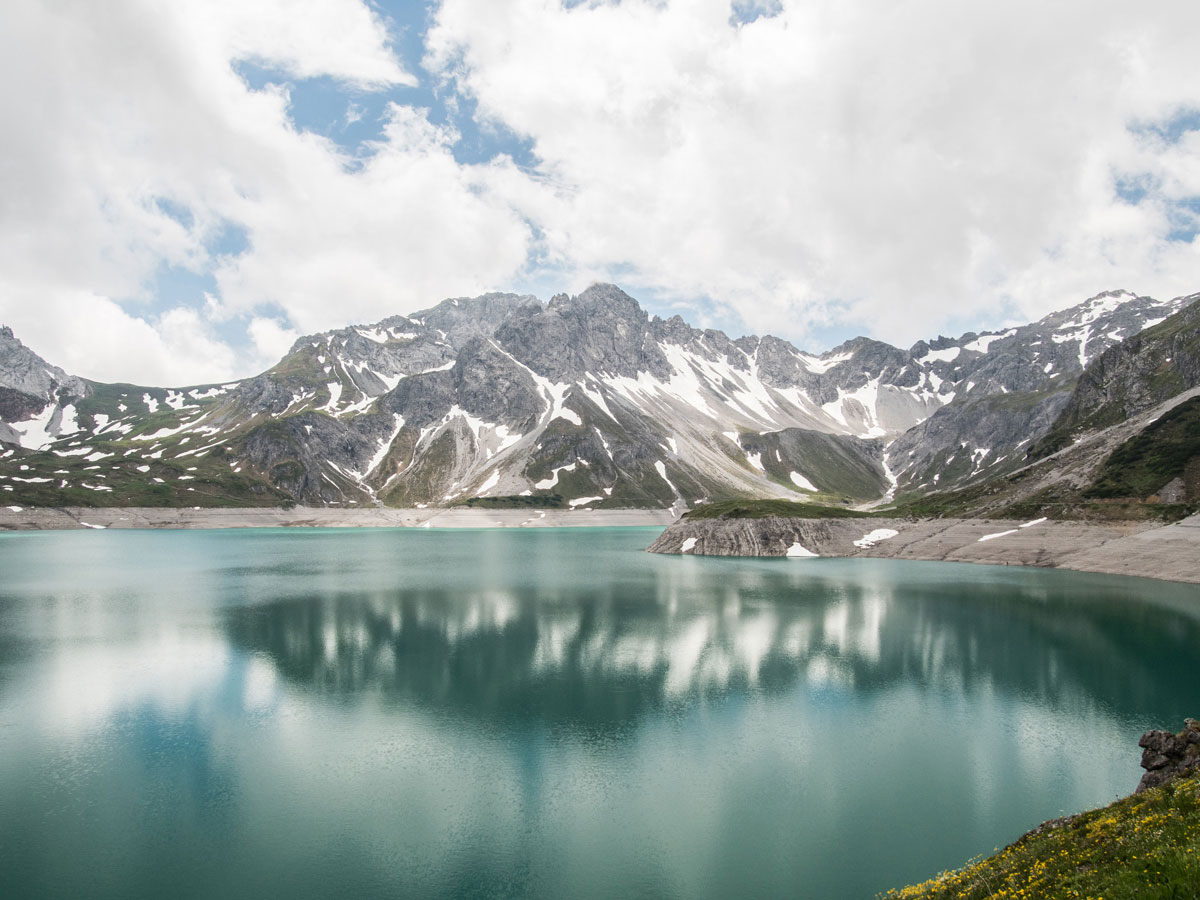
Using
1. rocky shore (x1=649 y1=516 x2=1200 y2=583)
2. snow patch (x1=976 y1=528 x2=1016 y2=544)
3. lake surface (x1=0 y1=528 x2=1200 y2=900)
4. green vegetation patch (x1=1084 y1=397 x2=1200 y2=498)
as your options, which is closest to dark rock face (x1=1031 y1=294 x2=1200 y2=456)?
green vegetation patch (x1=1084 y1=397 x2=1200 y2=498)

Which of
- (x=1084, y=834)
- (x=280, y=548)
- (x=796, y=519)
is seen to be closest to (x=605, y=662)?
(x=1084, y=834)

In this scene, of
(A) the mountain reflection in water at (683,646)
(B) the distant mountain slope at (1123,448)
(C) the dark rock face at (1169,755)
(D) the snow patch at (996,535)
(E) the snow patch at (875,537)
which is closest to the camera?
(C) the dark rock face at (1169,755)

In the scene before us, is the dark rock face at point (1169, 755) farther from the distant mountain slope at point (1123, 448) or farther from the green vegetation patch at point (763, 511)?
the green vegetation patch at point (763, 511)

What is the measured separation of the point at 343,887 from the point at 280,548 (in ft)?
491

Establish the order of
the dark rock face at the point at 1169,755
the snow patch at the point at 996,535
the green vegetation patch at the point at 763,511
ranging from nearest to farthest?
the dark rock face at the point at 1169,755 → the snow patch at the point at 996,535 → the green vegetation patch at the point at 763,511

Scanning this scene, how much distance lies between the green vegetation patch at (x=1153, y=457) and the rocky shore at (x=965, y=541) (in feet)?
32.4

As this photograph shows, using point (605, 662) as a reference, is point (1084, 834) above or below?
above

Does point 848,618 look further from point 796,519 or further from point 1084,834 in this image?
point 796,519

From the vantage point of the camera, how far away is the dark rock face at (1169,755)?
69.3 feet

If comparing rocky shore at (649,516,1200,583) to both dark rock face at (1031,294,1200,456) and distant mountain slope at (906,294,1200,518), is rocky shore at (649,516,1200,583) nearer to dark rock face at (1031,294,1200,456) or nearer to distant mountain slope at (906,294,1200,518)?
distant mountain slope at (906,294,1200,518)

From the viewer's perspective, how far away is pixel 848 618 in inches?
2702

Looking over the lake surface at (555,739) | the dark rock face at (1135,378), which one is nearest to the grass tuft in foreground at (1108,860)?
the lake surface at (555,739)

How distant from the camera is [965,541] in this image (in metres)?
123

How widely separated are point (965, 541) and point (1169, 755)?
113m
